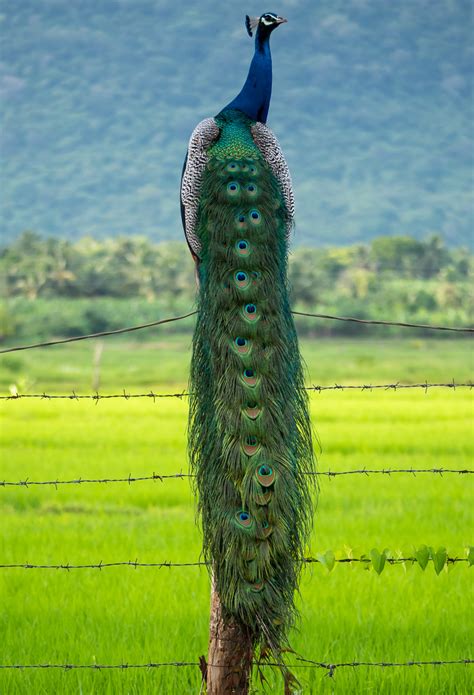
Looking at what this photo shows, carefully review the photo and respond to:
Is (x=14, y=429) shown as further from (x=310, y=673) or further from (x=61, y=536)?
(x=310, y=673)

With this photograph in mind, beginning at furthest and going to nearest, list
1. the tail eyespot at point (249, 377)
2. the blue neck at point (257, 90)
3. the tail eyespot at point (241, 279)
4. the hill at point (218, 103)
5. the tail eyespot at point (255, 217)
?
the hill at point (218, 103) < the blue neck at point (257, 90) < the tail eyespot at point (255, 217) < the tail eyespot at point (241, 279) < the tail eyespot at point (249, 377)

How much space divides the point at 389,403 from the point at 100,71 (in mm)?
163518

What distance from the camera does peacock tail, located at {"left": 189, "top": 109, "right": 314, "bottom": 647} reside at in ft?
10.7

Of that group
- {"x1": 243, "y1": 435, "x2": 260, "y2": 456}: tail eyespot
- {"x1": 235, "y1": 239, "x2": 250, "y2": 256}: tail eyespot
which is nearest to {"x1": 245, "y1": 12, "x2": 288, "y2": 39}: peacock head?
{"x1": 235, "y1": 239, "x2": 250, "y2": 256}: tail eyespot

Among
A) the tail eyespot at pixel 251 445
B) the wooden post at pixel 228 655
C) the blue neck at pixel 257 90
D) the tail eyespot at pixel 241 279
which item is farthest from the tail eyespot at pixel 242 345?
the blue neck at pixel 257 90

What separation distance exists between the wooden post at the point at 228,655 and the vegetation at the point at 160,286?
5185 centimetres

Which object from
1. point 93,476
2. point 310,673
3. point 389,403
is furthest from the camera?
point 389,403

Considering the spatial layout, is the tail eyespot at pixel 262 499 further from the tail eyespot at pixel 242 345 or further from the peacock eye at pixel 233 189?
the peacock eye at pixel 233 189

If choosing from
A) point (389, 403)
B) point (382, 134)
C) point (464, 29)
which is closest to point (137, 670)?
point (389, 403)

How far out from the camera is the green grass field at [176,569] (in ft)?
14.9

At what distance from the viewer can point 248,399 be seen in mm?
3365

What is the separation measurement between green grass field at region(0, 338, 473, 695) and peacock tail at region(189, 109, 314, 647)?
0.40 metres

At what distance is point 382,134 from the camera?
166 metres

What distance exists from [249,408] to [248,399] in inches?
1.4
